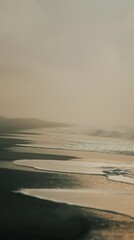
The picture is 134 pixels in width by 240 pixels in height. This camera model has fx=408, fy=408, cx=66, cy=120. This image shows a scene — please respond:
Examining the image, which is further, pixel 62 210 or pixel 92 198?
pixel 92 198

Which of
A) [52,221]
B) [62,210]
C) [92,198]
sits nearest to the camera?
[52,221]

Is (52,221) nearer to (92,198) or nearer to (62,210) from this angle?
(62,210)

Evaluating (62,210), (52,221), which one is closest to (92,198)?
(62,210)

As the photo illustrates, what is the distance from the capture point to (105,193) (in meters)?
22.5

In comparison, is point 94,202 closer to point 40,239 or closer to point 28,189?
point 28,189

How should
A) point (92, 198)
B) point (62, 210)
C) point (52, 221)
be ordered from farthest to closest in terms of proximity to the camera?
point (92, 198)
point (62, 210)
point (52, 221)

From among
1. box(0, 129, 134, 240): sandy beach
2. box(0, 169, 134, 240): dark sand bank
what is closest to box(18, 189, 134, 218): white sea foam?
box(0, 129, 134, 240): sandy beach

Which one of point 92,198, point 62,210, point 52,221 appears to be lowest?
point 52,221

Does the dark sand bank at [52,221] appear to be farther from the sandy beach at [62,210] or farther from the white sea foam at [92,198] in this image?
the white sea foam at [92,198]

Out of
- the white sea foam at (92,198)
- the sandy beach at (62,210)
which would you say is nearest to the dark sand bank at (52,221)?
the sandy beach at (62,210)

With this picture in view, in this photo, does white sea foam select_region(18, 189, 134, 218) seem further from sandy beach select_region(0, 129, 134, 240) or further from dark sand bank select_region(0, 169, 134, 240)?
dark sand bank select_region(0, 169, 134, 240)

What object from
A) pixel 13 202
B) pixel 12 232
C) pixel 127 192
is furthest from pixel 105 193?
pixel 12 232

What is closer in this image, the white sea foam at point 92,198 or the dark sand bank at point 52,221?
the dark sand bank at point 52,221

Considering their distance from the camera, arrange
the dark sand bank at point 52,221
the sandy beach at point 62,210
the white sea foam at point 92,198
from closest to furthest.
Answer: the dark sand bank at point 52,221, the sandy beach at point 62,210, the white sea foam at point 92,198
